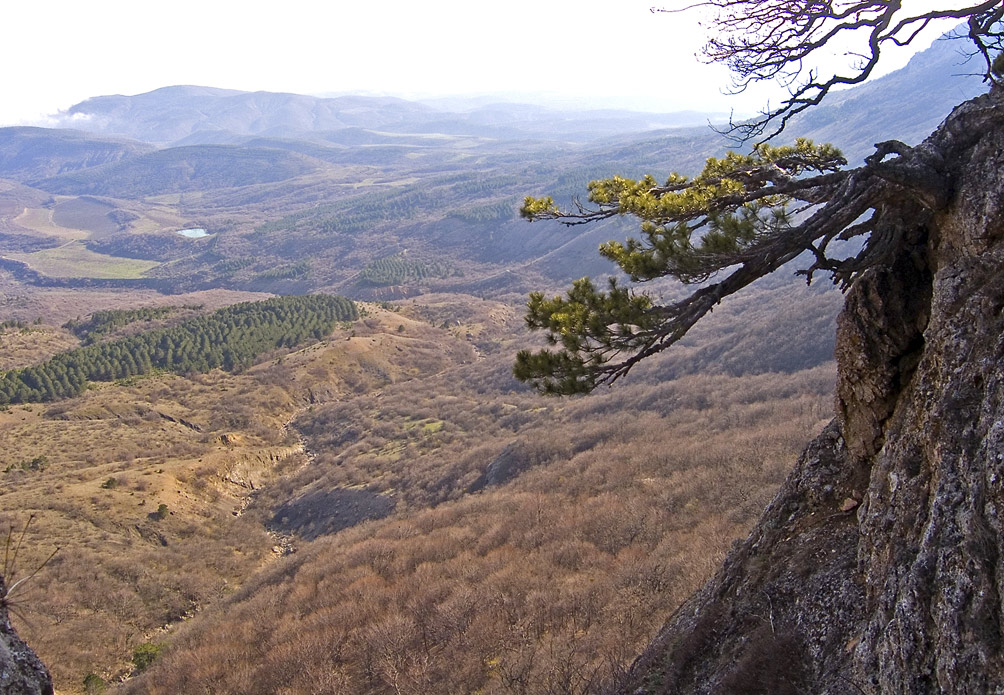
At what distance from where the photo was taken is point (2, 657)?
7.57 meters

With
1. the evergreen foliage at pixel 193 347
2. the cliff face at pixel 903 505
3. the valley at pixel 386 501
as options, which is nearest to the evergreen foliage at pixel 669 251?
the cliff face at pixel 903 505

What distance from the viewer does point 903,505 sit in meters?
7.41

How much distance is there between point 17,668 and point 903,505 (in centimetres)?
1062

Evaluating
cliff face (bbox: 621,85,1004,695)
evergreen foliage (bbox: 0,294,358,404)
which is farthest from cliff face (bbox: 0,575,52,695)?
evergreen foliage (bbox: 0,294,358,404)

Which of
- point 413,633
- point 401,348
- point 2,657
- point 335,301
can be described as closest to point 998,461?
point 2,657

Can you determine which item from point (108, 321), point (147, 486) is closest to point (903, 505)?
point (147, 486)

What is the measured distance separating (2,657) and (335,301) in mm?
108181

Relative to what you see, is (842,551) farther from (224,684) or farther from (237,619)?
(237,619)

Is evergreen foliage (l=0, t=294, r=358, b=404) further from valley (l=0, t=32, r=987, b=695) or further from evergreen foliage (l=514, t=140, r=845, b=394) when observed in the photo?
evergreen foliage (l=514, t=140, r=845, b=394)

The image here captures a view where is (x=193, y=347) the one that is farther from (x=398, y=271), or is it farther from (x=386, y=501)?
(x=398, y=271)

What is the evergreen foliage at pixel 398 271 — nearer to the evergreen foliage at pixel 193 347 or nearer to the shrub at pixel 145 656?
the evergreen foliage at pixel 193 347

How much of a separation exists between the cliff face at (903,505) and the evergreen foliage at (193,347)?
88.6 metres

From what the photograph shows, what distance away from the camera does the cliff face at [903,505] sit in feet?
19.4

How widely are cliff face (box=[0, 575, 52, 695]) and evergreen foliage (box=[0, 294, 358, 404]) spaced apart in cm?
8360
